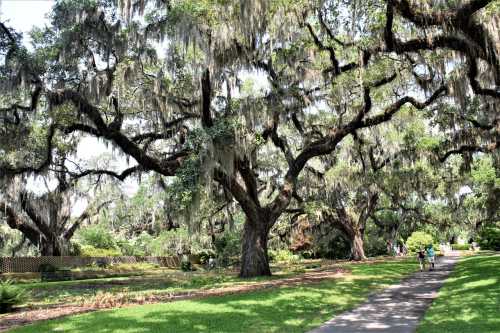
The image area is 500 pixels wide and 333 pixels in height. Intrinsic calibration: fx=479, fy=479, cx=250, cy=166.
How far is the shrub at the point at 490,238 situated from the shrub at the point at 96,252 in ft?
112

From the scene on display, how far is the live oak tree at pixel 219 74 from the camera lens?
14.5 m

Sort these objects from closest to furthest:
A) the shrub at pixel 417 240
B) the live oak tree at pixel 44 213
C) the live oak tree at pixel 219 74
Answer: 1. the live oak tree at pixel 219 74
2. the live oak tree at pixel 44 213
3. the shrub at pixel 417 240

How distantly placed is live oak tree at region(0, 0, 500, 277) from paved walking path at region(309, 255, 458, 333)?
242 inches

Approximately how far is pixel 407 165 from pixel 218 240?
59.6ft

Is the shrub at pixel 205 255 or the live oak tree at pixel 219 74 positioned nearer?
the live oak tree at pixel 219 74

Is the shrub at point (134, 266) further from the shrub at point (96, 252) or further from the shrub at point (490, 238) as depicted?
the shrub at point (490, 238)

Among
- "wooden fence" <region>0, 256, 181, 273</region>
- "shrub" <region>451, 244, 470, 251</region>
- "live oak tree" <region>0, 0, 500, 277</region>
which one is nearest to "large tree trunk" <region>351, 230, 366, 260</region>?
"live oak tree" <region>0, 0, 500, 277</region>

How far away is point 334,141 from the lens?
19.7 metres

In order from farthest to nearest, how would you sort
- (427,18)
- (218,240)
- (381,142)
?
(218,240), (381,142), (427,18)

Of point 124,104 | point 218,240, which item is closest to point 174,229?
point 218,240

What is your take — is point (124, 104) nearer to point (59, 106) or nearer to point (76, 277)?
point (59, 106)

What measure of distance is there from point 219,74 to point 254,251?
25.5ft

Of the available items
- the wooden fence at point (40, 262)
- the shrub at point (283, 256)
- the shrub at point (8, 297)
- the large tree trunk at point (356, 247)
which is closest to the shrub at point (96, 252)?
the wooden fence at point (40, 262)

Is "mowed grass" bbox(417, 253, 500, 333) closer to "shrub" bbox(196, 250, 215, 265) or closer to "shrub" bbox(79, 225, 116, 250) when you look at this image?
"shrub" bbox(196, 250, 215, 265)
